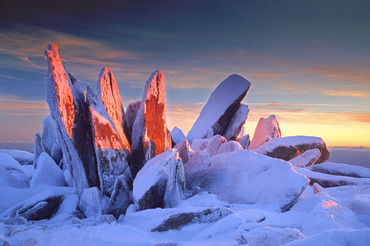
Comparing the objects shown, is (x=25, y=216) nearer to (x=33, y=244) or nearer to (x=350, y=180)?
(x=33, y=244)

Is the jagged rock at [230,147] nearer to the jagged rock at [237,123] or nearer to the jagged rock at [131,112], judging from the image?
the jagged rock at [237,123]

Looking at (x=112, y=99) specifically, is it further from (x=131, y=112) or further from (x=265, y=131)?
(x=265, y=131)

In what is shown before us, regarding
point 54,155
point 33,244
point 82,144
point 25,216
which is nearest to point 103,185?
point 82,144

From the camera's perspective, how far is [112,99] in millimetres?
9391

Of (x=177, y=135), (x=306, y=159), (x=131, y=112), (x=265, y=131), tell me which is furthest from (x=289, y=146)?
(x=131, y=112)

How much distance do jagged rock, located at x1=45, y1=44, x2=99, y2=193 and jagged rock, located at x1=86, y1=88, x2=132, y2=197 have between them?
415mm

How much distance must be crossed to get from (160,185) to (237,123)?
905cm

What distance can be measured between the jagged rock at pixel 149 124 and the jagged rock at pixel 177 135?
242 inches

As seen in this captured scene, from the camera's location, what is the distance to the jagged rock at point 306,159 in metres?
14.7

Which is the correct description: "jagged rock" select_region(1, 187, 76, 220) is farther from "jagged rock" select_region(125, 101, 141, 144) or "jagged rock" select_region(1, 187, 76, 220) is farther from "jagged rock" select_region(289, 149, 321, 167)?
"jagged rock" select_region(289, 149, 321, 167)

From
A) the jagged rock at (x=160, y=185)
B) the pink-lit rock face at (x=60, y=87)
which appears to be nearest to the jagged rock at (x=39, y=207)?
the pink-lit rock face at (x=60, y=87)

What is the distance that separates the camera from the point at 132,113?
10.5 metres

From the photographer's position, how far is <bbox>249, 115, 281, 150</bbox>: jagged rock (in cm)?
1697

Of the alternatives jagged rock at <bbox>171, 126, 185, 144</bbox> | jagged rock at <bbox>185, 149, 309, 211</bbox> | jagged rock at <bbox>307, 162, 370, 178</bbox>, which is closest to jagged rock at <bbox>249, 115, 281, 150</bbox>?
jagged rock at <bbox>307, 162, 370, 178</bbox>
